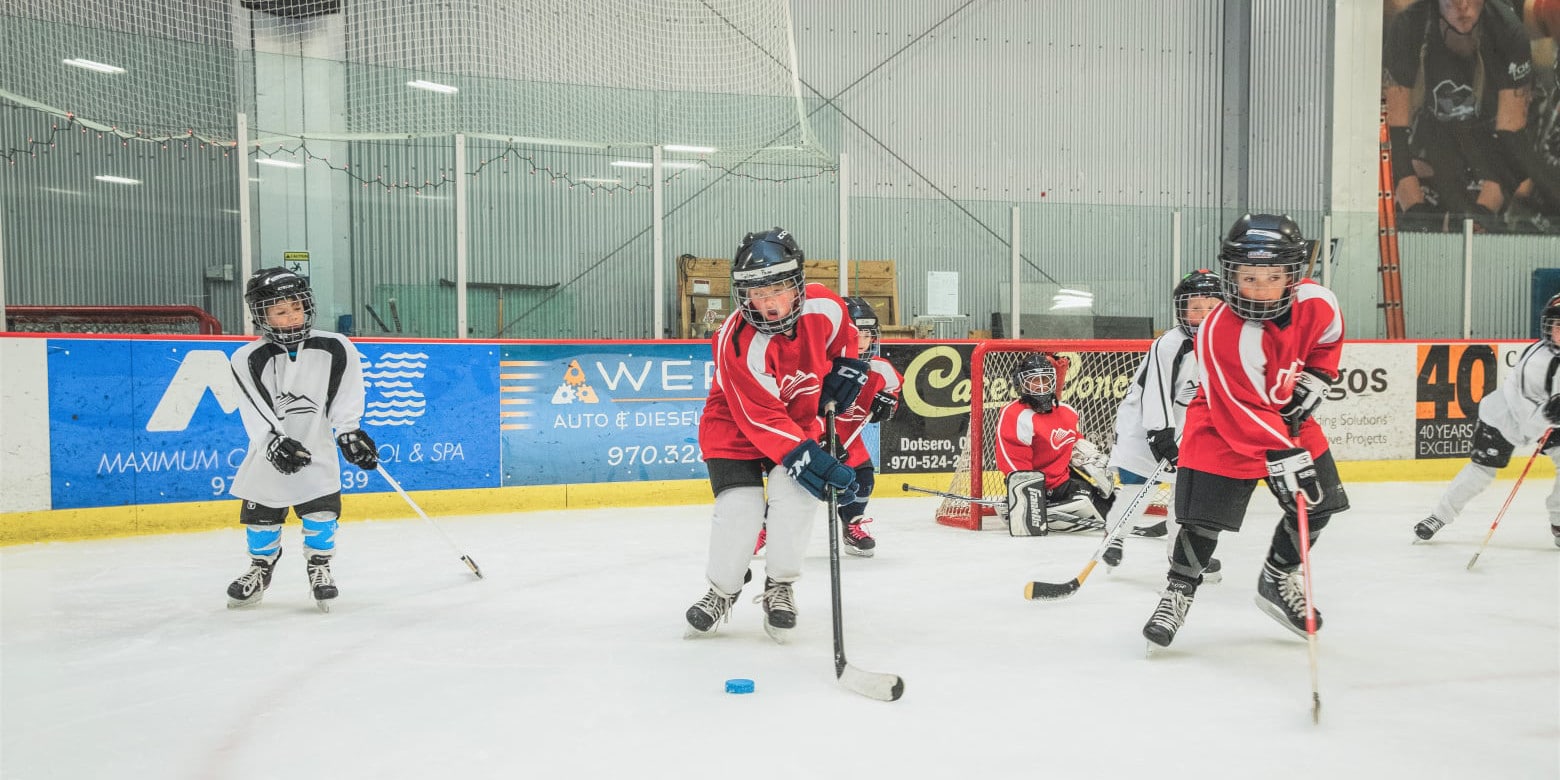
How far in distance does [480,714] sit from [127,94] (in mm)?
6103

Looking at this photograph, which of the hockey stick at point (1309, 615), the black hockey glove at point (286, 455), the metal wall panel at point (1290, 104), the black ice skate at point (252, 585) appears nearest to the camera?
the hockey stick at point (1309, 615)

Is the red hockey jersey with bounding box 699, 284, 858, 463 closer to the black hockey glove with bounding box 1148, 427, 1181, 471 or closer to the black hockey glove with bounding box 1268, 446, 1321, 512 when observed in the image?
the black hockey glove with bounding box 1268, 446, 1321, 512

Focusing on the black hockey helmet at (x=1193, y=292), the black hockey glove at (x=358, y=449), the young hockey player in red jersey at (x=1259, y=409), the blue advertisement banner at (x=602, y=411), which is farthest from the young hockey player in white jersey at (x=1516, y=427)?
the black hockey glove at (x=358, y=449)

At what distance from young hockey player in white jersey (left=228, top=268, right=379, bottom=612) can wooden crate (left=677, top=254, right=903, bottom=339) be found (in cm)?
408

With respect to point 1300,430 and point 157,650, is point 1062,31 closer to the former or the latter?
point 1300,430

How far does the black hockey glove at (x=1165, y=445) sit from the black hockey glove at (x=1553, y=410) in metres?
1.81

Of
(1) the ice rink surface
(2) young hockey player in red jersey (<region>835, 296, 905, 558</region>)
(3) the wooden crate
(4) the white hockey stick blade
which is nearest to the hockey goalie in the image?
(1) the ice rink surface

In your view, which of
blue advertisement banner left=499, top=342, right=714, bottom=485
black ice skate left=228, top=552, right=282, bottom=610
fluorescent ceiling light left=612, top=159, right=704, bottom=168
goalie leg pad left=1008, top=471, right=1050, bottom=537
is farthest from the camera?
fluorescent ceiling light left=612, top=159, right=704, bottom=168

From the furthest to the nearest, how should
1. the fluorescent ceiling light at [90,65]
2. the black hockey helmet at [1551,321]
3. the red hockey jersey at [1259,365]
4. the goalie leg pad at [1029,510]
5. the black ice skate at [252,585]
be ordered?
the fluorescent ceiling light at [90,65], the goalie leg pad at [1029,510], the black hockey helmet at [1551,321], the black ice skate at [252,585], the red hockey jersey at [1259,365]

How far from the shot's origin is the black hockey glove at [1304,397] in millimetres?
2727

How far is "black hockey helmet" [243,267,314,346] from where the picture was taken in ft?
11.6

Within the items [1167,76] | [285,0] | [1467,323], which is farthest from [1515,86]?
[285,0]

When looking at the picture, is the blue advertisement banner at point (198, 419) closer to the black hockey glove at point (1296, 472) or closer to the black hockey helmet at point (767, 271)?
the black hockey helmet at point (767, 271)

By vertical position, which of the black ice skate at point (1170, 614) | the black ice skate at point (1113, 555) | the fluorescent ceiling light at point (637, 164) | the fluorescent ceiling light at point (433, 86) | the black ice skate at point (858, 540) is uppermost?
the fluorescent ceiling light at point (433, 86)
